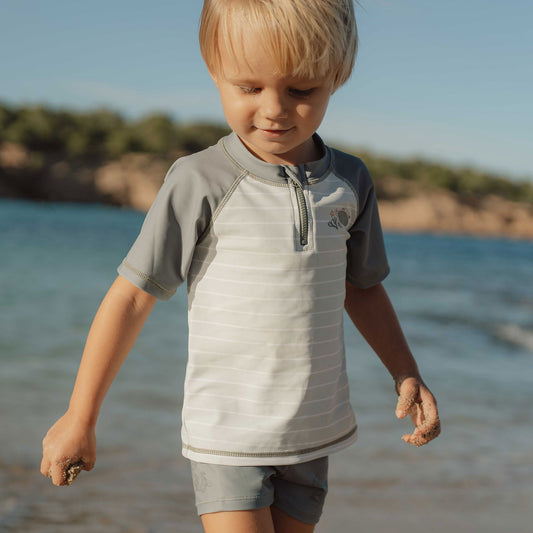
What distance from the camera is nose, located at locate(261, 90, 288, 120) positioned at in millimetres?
1252

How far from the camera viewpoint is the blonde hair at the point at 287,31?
1.21 m

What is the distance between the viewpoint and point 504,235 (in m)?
28.9

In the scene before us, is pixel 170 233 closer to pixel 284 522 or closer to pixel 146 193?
pixel 284 522

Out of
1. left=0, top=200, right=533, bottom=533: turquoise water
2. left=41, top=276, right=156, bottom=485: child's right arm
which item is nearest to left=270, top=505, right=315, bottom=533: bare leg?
left=41, top=276, right=156, bottom=485: child's right arm

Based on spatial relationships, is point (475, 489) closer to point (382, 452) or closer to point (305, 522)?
point (382, 452)

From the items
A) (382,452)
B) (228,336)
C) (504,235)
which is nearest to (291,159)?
(228,336)

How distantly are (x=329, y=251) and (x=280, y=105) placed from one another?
30 cm

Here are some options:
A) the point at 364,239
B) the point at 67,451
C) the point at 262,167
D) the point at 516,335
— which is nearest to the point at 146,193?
the point at 516,335

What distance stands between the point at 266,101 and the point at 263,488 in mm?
711

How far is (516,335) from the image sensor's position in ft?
24.4

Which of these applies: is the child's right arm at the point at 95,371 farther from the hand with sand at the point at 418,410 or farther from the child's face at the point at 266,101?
the hand with sand at the point at 418,410

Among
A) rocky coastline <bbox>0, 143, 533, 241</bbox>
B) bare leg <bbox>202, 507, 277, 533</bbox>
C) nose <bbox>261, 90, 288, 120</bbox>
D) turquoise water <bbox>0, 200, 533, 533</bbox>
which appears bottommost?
rocky coastline <bbox>0, 143, 533, 241</bbox>

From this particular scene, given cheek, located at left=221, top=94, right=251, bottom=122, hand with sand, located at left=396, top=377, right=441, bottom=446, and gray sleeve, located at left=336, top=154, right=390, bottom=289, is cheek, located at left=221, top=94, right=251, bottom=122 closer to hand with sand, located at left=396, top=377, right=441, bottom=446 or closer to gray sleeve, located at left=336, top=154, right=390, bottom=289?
gray sleeve, located at left=336, top=154, right=390, bottom=289

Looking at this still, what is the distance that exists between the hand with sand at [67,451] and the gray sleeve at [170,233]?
0.28 m
